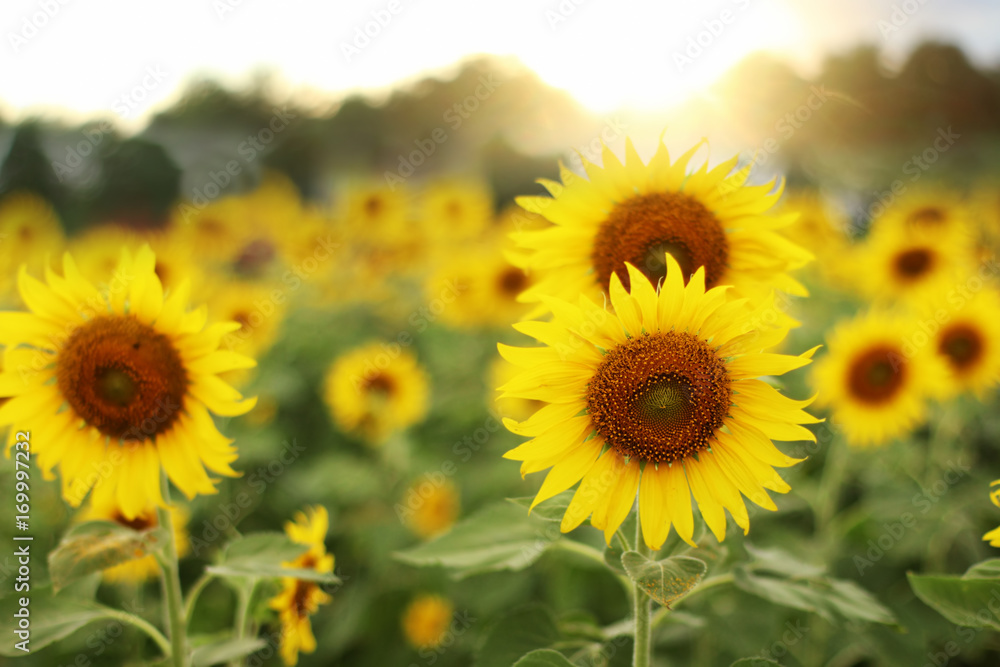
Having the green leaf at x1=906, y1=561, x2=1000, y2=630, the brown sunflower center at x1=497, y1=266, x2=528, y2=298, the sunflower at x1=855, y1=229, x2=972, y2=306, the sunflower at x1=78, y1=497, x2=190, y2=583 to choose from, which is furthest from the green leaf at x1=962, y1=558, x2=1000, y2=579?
the brown sunflower center at x1=497, y1=266, x2=528, y2=298

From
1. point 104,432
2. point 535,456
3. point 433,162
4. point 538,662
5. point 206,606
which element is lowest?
point 206,606

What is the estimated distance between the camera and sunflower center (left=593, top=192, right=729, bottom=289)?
6.25ft

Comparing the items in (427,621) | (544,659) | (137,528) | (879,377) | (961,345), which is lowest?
(427,621)

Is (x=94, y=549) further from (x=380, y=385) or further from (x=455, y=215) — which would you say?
(x=455, y=215)

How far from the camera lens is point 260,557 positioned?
6.23ft

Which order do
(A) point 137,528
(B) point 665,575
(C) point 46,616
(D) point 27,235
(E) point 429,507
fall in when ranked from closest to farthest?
1. (B) point 665,575
2. (C) point 46,616
3. (A) point 137,528
4. (E) point 429,507
5. (D) point 27,235

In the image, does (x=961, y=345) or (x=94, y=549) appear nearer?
(x=94, y=549)

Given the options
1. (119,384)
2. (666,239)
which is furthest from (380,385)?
(666,239)

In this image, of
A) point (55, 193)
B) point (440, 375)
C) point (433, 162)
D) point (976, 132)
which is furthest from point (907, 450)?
point (55, 193)

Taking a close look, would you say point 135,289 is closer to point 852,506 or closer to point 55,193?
point 852,506

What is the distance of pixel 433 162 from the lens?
54.5ft

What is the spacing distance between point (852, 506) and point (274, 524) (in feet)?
13.7

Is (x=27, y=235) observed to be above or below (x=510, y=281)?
below

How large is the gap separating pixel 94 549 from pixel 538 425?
1.24 meters
